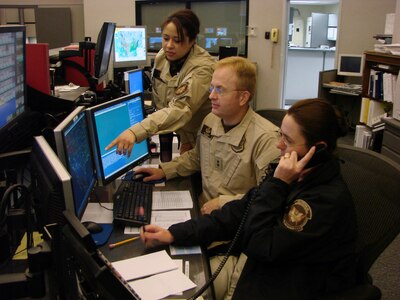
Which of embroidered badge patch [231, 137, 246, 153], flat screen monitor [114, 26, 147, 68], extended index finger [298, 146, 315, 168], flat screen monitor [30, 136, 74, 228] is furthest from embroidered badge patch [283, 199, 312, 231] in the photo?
flat screen monitor [114, 26, 147, 68]

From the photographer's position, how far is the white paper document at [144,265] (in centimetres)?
128

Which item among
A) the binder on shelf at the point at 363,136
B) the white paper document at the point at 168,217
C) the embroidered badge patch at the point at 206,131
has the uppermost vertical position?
the embroidered badge patch at the point at 206,131

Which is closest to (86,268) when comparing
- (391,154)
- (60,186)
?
(60,186)

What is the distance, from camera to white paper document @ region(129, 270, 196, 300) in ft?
3.89

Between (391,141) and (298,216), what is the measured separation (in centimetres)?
254

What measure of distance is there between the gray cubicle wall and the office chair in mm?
6927

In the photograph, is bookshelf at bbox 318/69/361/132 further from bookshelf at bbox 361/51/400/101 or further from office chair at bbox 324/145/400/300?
office chair at bbox 324/145/400/300

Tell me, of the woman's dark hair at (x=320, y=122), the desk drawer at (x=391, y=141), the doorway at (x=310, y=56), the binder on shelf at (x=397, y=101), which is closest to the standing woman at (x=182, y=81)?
the woman's dark hair at (x=320, y=122)

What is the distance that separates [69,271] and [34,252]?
0.27 ft

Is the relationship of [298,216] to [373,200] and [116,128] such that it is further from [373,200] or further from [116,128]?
[116,128]

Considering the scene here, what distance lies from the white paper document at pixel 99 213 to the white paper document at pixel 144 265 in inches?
12.0

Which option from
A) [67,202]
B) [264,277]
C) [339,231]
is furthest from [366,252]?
[67,202]

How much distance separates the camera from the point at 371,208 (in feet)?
4.67

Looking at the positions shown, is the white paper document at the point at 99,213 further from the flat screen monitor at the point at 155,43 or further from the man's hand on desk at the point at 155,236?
the flat screen monitor at the point at 155,43
